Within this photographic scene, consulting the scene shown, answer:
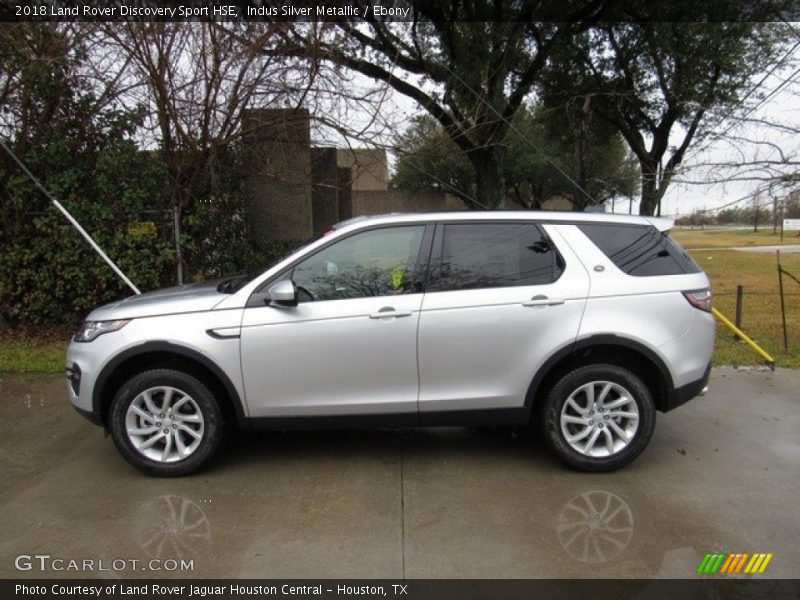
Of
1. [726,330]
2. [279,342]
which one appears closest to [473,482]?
[279,342]

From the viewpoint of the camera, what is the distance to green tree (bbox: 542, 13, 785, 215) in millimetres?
12516

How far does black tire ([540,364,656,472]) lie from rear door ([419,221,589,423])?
0.22 m

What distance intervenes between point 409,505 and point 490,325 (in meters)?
1.23

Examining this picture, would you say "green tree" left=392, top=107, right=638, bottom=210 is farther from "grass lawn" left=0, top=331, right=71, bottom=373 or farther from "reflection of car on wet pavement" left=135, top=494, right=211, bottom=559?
"grass lawn" left=0, top=331, right=71, bottom=373

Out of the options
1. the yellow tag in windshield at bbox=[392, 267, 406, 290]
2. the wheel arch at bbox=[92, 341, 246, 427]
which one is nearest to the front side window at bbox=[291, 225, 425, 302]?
the yellow tag in windshield at bbox=[392, 267, 406, 290]

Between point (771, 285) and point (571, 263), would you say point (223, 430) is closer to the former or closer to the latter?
point (571, 263)

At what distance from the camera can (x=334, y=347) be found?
389 centimetres

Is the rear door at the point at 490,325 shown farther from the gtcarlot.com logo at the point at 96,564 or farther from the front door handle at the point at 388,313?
the gtcarlot.com logo at the point at 96,564

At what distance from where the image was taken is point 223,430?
4.07m

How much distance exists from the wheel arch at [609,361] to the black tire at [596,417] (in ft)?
0.22

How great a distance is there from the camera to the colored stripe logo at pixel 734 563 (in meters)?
3.01

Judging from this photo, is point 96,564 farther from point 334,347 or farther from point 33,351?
point 33,351

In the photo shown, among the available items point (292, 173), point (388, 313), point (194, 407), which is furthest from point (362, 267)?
point (292, 173)

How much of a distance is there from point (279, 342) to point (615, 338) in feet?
7.18
